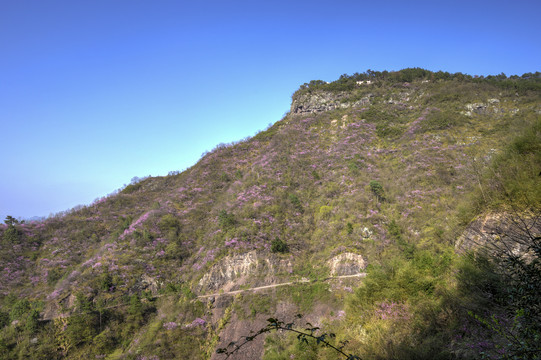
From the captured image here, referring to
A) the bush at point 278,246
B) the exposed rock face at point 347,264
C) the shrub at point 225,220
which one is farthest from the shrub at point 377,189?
the shrub at point 225,220

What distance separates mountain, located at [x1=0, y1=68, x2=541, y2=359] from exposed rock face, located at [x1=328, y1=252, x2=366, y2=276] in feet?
0.35

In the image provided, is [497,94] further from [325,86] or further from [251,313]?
[251,313]

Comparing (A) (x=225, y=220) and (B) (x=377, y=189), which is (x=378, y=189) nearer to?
(B) (x=377, y=189)

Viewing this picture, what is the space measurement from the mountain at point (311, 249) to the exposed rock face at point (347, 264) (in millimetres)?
106

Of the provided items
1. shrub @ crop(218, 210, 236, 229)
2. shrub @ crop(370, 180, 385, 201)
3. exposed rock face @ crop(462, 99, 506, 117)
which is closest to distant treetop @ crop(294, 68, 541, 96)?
exposed rock face @ crop(462, 99, 506, 117)

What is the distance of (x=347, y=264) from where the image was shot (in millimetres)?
23719

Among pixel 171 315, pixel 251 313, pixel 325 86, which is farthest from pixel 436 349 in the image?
pixel 325 86

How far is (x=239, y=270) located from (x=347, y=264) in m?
11.3

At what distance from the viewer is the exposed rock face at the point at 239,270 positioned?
2567cm

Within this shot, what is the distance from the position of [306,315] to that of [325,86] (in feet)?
175

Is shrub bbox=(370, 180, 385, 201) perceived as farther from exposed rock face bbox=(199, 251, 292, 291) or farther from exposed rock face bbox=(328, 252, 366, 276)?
exposed rock face bbox=(199, 251, 292, 291)

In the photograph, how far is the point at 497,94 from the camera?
134ft

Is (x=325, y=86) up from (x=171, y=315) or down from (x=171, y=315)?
up

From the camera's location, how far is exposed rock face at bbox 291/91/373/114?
179ft
